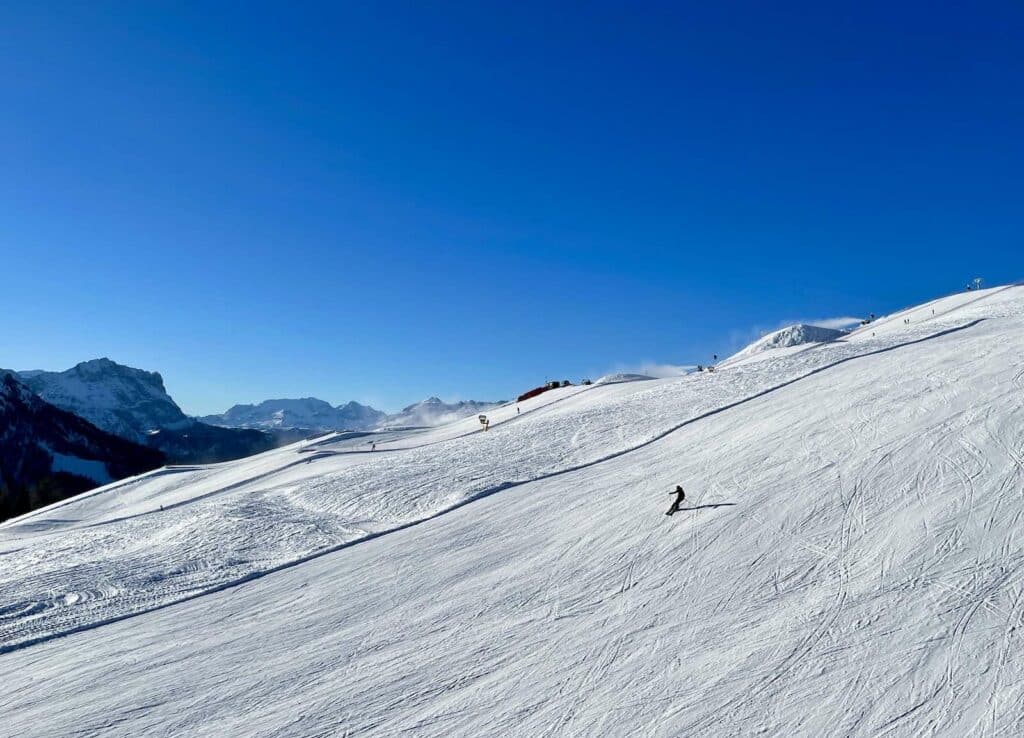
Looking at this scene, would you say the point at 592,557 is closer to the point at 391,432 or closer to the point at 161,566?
the point at 161,566

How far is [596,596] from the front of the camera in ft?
40.5

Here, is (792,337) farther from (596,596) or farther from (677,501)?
(596,596)

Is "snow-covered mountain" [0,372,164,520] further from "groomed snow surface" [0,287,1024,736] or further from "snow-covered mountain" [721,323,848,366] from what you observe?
"groomed snow surface" [0,287,1024,736]

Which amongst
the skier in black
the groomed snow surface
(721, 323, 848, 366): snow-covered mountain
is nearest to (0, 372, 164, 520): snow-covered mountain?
(721, 323, 848, 366): snow-covered mountain

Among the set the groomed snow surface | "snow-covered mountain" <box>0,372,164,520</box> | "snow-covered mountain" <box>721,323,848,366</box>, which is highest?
"snow-covered mountain" <box>0,372,164,520</box>

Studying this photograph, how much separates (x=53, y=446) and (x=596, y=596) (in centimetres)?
20994

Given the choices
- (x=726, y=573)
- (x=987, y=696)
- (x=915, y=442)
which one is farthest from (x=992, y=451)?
(x=987, y=696)

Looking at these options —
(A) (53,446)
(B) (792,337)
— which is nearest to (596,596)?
(B) (792,337)

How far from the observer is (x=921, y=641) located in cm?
932

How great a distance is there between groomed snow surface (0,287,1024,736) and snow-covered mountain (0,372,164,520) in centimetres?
17097

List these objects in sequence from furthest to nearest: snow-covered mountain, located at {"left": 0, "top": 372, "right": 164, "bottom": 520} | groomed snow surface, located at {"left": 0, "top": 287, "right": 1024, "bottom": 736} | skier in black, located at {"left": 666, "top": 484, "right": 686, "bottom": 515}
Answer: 1. snow-covered mountain, located at {"left": 0, "top": 372, "right": 164, "bottom": 520}
2. skier in black, located at {"left": 666, "top": 484, "right": 686, "bottom": 515}
3. groomed snow surface, located at {"left": 0, "top": 287, "right": 1024, "bottom": 736}

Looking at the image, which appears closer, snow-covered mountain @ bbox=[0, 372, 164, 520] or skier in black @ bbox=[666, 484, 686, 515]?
skier in black @ bbox=[666, 484, 686, 515]

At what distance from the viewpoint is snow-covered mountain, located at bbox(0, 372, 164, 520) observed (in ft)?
546

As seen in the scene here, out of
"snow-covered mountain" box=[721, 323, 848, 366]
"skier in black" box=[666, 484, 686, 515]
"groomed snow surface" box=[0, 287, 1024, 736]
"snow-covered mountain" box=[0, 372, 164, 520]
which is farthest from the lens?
"snow-covered mountain" box=[0, 372, 164, 520]
